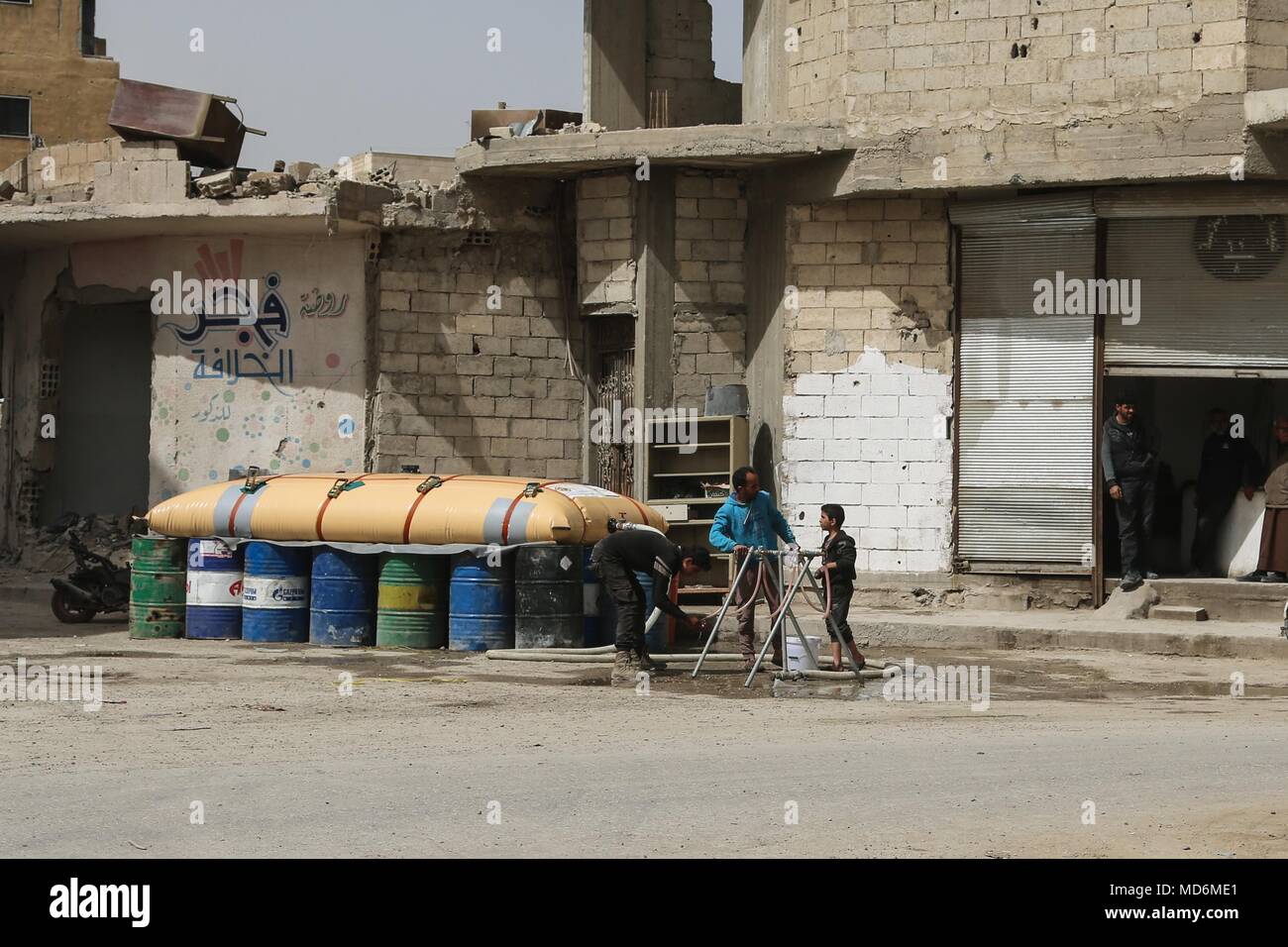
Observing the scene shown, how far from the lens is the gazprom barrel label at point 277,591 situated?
15.6m

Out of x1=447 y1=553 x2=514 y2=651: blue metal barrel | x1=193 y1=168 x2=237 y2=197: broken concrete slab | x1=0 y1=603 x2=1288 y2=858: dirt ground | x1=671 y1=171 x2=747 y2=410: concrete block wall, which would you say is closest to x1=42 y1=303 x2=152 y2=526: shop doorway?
x1=193 y1=168 x2=237 y2=197: broken concrete slab

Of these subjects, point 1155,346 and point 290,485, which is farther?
point 1155,346

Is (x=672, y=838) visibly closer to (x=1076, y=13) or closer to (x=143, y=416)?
(x=1076, y=13)

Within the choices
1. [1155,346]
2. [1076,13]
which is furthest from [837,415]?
[1076,13]

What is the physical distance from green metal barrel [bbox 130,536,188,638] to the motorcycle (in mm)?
1517

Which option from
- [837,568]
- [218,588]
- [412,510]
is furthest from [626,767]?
[218,588]

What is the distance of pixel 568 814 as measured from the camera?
24.7 ft

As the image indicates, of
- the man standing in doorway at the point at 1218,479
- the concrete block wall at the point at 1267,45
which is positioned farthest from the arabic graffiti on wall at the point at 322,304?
the concrete block wall at the point at 1267,45

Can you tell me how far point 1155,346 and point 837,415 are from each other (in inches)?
126

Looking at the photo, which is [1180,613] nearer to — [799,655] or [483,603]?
[799,655]

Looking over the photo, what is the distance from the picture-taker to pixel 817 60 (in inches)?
723

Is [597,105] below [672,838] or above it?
above

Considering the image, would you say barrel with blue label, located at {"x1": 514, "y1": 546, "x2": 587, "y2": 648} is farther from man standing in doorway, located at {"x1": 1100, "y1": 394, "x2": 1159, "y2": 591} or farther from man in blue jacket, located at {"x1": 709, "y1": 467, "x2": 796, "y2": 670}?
man standing in doorway, located at {"x1": 1100, "y1": 394, "x2": 1159, "y2": 591}

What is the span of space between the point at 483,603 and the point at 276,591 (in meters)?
2.03
